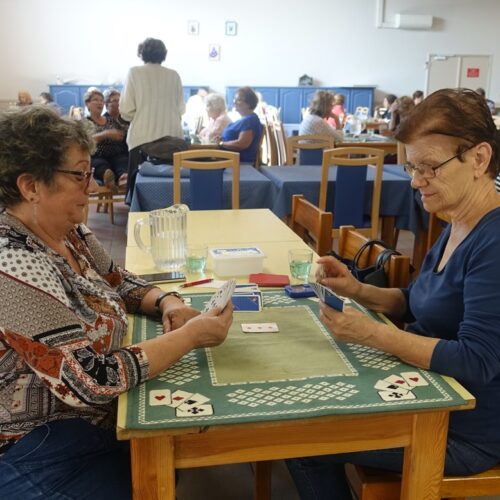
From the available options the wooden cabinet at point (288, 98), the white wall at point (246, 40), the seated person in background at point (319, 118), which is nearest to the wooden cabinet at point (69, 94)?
the white wall at point (246, 40)

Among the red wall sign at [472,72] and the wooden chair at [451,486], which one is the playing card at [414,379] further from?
the red wall sign at [472,72]

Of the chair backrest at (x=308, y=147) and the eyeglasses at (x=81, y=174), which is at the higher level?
the eyeglasses at (x=81, y=174)

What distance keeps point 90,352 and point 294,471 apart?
0.62 meters

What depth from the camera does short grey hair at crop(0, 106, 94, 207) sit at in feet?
3.80

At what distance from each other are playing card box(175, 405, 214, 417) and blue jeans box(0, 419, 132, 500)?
30cm

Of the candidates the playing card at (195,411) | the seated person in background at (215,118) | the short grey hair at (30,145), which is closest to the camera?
the playing card at (195,411)

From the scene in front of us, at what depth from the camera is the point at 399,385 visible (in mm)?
1055

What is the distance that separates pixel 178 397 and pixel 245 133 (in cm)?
398

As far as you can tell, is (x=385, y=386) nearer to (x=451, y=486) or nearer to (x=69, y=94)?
(x=451, y=486)

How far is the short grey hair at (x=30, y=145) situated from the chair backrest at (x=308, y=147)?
354 centimetres

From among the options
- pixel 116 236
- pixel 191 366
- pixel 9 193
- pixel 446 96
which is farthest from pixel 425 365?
pixel 116 236

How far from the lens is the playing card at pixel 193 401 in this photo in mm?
975

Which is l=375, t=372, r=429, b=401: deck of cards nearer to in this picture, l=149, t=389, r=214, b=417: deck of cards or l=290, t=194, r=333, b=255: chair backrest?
l=149, t=389, r=214, b=417: deck of cards

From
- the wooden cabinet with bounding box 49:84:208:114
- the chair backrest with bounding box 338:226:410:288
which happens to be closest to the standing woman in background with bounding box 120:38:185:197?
the chair backrest with bounding box 338:226:410:288
